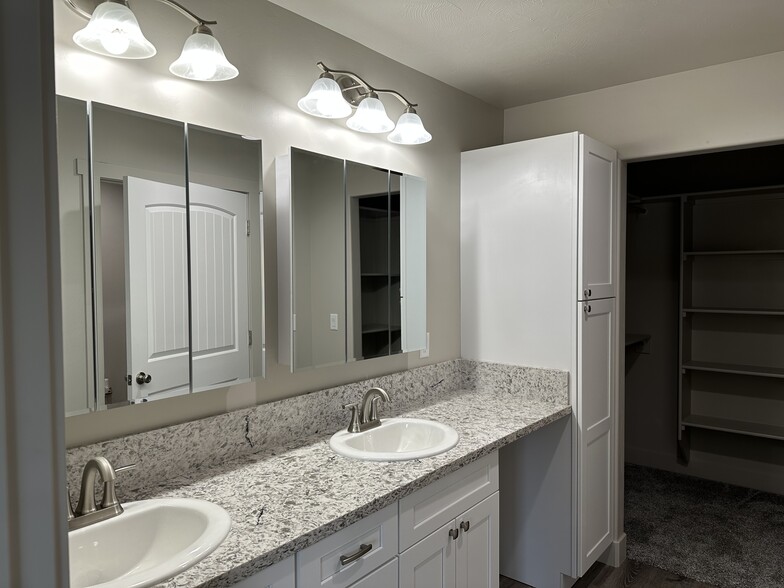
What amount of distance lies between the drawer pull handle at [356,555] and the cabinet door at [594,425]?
132cm

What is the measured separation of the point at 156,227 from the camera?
1.46m

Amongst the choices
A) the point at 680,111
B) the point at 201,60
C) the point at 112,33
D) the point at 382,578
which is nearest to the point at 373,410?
the point at 382,578

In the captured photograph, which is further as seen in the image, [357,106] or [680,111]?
[680,111]

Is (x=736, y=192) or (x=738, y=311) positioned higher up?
(x=736, y=192)

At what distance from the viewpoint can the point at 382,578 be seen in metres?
1.50

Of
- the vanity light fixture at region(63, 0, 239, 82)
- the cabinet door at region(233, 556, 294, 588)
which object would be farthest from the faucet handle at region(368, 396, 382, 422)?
the vanity light fixture at region(63, 0, 239, 82)

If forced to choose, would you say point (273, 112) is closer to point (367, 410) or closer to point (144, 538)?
point (367, 410)

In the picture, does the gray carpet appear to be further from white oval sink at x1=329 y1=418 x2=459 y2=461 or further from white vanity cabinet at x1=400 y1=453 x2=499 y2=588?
white oval sink at x1=329 y1=418 x2=459 y2=461

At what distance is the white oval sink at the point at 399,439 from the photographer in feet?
5.91

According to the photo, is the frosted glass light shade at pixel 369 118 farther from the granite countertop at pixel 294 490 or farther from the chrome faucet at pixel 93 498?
the chrome faucet at pixel 93 498

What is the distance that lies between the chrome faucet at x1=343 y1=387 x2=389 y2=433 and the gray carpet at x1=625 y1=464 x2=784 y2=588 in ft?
5.82

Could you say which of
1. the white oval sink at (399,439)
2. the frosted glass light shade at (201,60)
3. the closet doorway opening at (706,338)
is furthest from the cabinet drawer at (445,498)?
the closet doorway opening at (706,338)

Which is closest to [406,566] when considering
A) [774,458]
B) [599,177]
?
[599,177]

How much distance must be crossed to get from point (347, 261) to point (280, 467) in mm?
772
